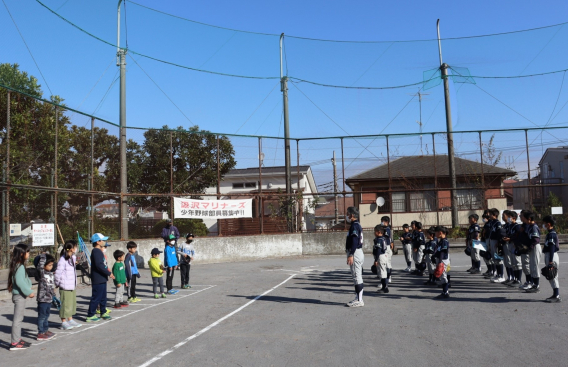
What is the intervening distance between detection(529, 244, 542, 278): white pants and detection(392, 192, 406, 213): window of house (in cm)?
1737

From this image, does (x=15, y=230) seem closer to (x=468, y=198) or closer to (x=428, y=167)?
(x=468, y=198)

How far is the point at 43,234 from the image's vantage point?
13.8 m

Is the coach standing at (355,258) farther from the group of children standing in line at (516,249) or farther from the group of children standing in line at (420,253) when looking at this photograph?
the group of children standing in line at (516,249)

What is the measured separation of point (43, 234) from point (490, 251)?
495 inches

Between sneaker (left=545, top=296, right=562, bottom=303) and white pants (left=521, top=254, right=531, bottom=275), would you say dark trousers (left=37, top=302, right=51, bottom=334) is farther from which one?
white pants (left=521, top=254, right=531, bottom=275)

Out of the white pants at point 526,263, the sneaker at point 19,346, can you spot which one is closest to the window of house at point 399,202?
the white pants at point 526,263

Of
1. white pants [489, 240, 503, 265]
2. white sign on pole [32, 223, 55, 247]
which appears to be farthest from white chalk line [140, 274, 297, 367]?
white sign on pole [32, 223, 55, 247]

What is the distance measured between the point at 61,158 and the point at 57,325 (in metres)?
8.81

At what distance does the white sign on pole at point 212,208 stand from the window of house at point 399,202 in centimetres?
959

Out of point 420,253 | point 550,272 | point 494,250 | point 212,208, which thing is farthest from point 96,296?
point 212,208

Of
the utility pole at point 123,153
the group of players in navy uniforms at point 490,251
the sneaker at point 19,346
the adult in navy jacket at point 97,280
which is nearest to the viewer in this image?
the sneaker at point 19,346

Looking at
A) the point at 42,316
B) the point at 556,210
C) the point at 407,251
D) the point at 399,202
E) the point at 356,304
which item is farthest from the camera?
the point at 399,202

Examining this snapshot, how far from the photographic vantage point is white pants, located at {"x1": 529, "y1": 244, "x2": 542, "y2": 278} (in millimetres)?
9812

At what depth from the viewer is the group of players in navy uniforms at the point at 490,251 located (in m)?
9.56
